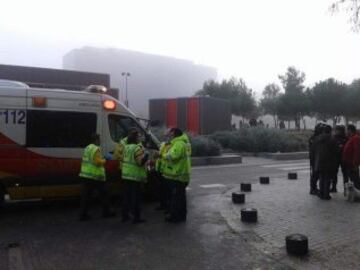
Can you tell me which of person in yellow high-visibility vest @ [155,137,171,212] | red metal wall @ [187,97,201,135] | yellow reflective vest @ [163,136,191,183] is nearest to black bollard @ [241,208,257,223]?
yellow reflective vest @ [163,136,191,183]

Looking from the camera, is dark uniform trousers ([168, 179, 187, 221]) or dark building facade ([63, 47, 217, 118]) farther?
dark building facade ([63, 47, 217, 118])

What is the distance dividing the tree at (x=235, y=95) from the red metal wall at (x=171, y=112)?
37758 mm

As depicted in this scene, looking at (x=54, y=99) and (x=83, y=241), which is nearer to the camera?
(x=83, y=241)

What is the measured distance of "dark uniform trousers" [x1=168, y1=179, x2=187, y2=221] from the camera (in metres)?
8.48

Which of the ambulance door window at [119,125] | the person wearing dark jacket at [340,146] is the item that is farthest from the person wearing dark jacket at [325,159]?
the ambulance door window at [119,125]

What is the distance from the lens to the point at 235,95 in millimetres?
75312

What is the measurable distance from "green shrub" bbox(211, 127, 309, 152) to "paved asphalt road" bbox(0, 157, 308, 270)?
571 inches

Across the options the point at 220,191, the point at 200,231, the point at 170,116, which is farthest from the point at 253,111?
the point at 200,231

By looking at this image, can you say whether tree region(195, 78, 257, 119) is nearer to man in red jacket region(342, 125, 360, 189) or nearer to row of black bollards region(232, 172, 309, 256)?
row of black bollards region(232, 172, 309, 256)

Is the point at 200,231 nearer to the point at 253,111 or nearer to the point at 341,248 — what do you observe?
the point at 341,248

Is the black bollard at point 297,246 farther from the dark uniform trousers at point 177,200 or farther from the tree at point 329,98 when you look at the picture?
the tree at point 329,98

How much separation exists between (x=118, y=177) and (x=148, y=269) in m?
4.37

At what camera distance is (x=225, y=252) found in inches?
265

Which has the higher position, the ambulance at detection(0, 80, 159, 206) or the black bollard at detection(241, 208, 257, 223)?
the ambulance at detection(0, 80, 159, 206)
